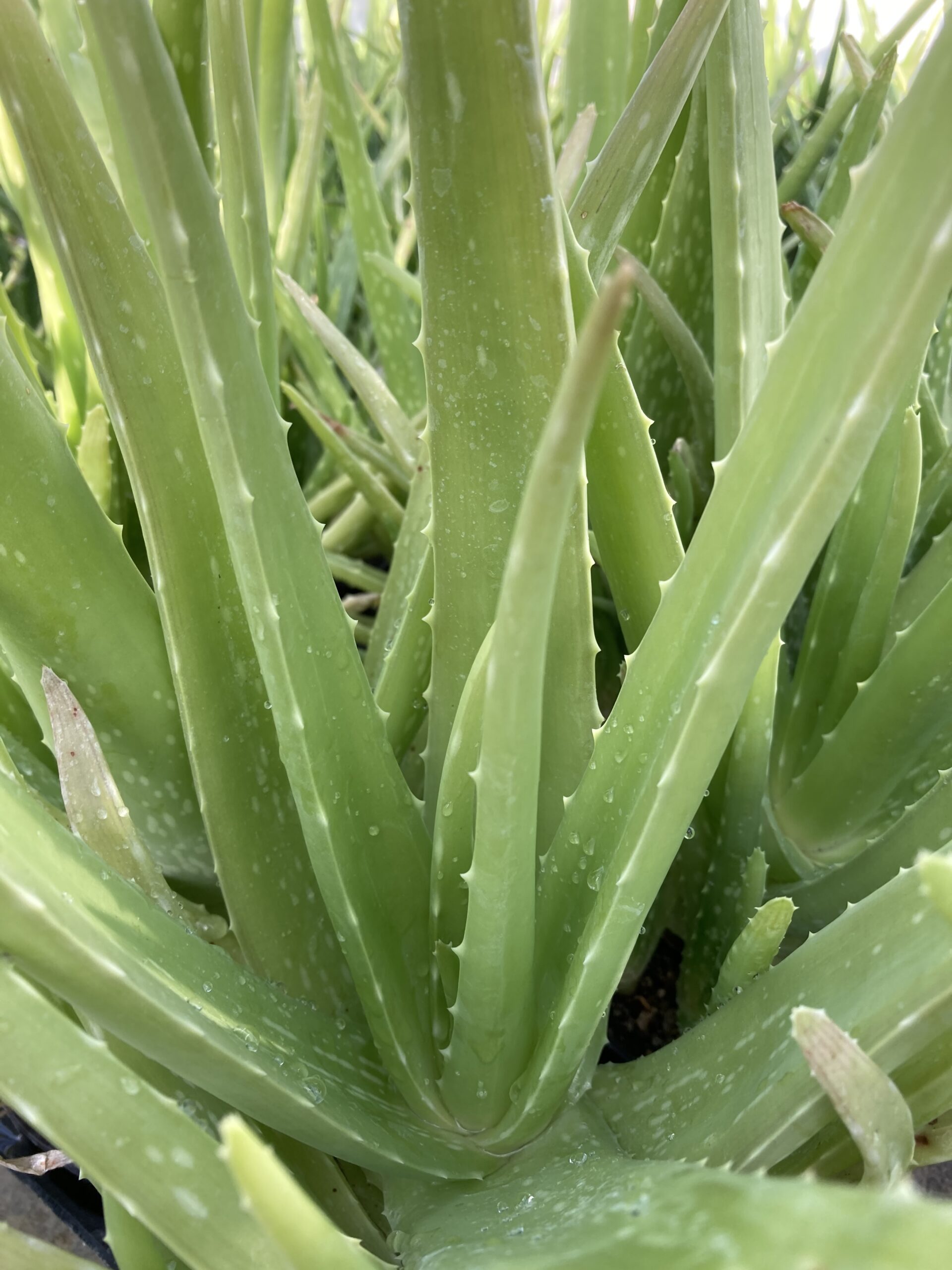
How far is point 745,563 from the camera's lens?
0.57 ft

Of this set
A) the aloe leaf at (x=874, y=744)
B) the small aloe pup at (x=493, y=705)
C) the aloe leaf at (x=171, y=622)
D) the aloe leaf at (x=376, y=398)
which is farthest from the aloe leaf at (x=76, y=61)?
the aloe leaf at (x=874, y=744)

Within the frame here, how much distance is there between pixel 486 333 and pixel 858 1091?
21 centimetres

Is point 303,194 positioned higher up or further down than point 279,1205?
higher up

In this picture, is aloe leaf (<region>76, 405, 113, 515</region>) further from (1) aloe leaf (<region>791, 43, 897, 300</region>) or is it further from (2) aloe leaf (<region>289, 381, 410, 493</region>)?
(1) aloe leaf (<region>791, 43, 897, 300</region>)

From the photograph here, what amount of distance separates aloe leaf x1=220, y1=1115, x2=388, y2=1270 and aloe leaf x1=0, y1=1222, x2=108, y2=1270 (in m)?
0.13

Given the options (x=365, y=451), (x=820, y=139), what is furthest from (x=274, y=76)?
(x=820, y=139)

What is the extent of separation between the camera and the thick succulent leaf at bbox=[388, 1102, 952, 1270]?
116mm

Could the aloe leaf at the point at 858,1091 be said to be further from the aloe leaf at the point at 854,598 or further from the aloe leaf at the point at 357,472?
the aloe leaf at the point at 357,472

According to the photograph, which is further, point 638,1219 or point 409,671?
point 409,671

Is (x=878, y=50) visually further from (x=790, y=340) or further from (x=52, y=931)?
(x=52, y=931)

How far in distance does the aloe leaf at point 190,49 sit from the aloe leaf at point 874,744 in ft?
1.12

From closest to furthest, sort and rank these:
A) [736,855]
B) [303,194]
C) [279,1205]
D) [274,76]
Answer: [279,1205] → [736,855] → [274,76] → [303,194]

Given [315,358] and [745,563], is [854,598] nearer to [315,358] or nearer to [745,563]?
[745,563]

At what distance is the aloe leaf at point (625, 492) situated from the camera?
283mm
